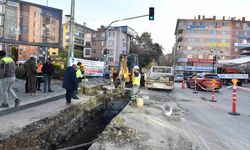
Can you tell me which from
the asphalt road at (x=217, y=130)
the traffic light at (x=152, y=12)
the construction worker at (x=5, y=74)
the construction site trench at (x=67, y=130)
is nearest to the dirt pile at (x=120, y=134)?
the construction site trench at (x=67, y=130)

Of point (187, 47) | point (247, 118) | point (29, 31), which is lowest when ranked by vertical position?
point (247, 118)

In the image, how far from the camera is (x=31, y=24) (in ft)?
47.3

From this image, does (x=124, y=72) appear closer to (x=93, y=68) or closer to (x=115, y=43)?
(x=93, y=68)

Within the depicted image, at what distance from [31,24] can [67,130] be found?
8.57m

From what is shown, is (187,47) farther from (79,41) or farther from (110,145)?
(110,145)

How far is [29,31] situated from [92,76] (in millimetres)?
11968

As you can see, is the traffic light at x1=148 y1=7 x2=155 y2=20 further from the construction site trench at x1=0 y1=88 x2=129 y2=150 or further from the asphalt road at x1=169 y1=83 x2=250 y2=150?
the asphalt road at x1=169 y1=83 x2=250 y2=150

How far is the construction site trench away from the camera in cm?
598

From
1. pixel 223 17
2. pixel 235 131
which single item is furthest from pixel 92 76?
pixel 223 17

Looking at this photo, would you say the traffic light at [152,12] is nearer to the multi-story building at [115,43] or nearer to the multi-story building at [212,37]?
the multi-story building at [115,43]

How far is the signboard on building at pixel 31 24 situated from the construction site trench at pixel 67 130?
5325mm

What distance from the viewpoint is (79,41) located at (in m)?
89.4

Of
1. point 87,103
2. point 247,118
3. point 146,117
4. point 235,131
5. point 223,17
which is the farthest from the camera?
point 223,17

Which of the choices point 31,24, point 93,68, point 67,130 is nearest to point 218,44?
point 93,68
